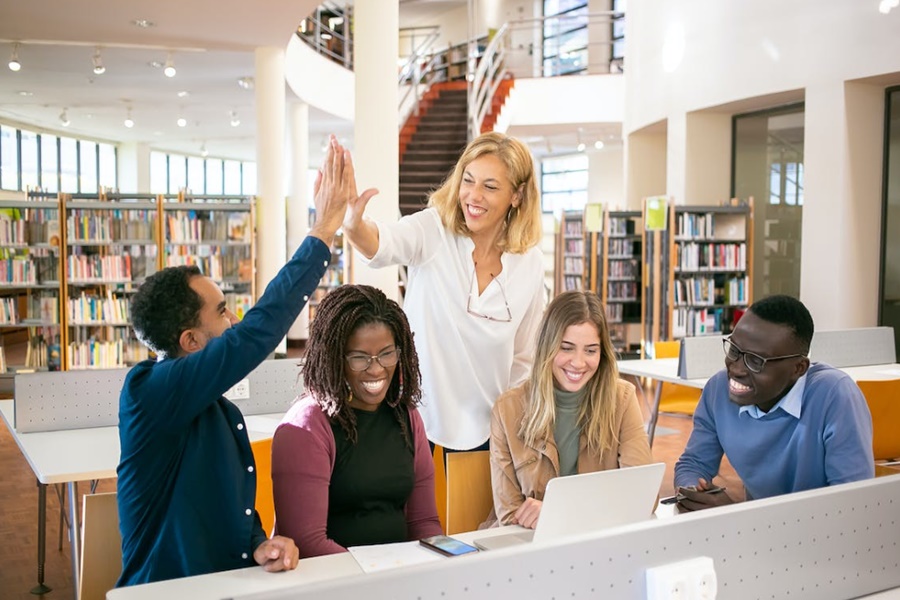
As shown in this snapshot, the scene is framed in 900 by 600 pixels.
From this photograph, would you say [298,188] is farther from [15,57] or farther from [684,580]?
[684,580]

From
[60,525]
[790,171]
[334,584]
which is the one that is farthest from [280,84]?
[334,584]

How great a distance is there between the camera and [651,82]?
11.6 meters

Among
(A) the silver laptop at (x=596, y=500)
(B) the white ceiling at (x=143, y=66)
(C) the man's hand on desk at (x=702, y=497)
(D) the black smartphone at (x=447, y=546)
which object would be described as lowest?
(D) the black smartphone at (x=447, y=546)

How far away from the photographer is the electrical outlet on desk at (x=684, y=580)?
145 centimetres

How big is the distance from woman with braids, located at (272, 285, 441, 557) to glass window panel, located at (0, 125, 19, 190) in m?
14.7

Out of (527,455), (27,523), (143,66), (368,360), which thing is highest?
(143,66)

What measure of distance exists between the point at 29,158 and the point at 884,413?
15483 mm

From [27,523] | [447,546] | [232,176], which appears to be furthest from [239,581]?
A: [232,176]

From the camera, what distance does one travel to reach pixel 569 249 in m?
12.8

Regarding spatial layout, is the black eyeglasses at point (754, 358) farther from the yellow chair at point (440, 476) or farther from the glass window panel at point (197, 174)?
the glass window panel at point (197, 174)

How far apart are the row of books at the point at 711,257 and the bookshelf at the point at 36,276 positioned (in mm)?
6677

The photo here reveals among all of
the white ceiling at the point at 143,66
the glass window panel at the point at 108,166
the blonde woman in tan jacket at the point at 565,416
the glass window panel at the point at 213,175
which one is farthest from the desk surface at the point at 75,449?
the glass window panel at the point at 213,175

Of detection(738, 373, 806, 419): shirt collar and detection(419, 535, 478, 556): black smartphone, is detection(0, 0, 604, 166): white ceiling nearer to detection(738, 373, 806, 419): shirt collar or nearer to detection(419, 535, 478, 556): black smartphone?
detection(738, 373, 806, 419): shirt collar

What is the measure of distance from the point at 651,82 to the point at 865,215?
383 cm
